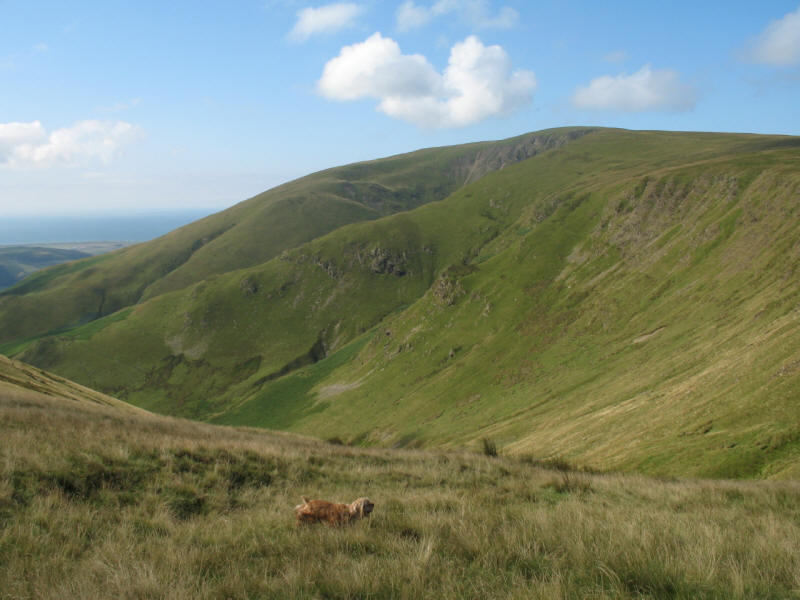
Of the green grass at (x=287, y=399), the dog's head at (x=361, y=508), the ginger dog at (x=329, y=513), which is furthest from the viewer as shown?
the green grass at (x=287, y=399)

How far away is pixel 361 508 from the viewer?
7.40 meters

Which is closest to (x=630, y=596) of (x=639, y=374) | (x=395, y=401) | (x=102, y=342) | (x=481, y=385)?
(x=639, y=374)

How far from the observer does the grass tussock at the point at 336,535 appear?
4.52m

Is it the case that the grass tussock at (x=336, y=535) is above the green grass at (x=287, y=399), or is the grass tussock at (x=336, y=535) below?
above

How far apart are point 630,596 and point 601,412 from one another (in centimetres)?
3500

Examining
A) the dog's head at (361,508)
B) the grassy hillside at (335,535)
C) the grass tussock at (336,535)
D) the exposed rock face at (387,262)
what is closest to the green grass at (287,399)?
the exposed rock face at (387,262)

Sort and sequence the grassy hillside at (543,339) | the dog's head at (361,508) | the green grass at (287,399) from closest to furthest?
the dog's head at (361,508)
the grassy hillside at (543,339)
the green grass at (287,399)

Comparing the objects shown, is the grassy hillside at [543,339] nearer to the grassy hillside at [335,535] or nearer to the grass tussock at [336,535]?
the grassy hillside at [335,535]

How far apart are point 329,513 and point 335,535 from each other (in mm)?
1166

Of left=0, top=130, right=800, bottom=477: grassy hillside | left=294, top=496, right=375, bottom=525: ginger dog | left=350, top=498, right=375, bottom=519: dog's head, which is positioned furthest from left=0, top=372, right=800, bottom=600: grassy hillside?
left=0, top=130, right=800, bottom=477: grassy hillside

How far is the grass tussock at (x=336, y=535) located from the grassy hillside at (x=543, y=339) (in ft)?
46.5

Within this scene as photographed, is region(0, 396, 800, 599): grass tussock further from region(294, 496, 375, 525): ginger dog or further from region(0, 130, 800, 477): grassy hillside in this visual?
region(0, 130, 800, 477): grassy hillside

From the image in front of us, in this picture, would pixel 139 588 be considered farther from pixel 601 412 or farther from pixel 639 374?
pixel 639 374

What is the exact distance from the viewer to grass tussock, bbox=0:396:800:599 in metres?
4.52
